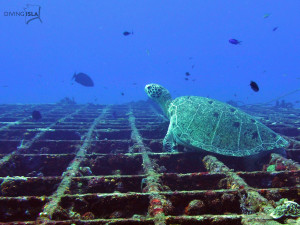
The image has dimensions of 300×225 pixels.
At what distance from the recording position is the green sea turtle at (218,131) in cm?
459

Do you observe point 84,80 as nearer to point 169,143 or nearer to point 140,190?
point 169,143

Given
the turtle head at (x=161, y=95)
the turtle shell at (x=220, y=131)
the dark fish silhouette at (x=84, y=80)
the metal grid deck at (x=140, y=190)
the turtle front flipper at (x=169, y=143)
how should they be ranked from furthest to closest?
the dark fish silhouette at (x=84, y=80) < the turtle head at (x=161, y=95) < the turtle front flipper at (x=169, y=143) < the turtle shell at (x=220, y=131) < the metal grid deck at (x=140, y=190)

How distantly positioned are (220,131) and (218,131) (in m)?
0.05

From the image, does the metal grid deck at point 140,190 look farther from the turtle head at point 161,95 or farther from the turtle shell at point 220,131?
the turtle head at point 161,95

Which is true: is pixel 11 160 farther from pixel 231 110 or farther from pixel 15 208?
pixel 231 110

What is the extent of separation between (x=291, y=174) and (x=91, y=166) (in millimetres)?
4100

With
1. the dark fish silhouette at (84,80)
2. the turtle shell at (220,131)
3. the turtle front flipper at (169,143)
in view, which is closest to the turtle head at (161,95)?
the turtle shell at (220,131)

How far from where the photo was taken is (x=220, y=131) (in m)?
4.89

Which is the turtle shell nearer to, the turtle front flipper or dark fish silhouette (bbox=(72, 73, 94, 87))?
the turtle front flipper

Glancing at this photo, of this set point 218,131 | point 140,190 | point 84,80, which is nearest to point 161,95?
point 218,131

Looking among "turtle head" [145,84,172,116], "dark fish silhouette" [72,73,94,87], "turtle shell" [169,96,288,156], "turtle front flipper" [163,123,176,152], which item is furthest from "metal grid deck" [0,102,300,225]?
"dark fish silhouette" [72,73,94,87]

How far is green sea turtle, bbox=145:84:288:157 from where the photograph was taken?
4.59m

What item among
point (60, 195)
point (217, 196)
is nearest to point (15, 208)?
point (60, 195)

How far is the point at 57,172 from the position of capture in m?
4.59
